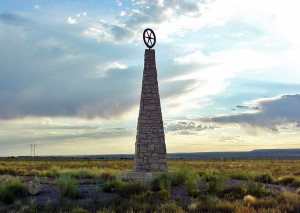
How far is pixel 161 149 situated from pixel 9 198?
25.2ft

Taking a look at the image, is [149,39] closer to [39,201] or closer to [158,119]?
[158,119]

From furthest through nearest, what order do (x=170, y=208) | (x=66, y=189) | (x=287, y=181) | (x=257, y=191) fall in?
1. (x=287, y=181)
2. (x=257, y=191)
3. (x=66, y=189)
4. (x=170, y=208)

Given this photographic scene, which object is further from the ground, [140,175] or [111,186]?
[140,175]

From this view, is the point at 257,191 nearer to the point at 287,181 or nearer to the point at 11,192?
the point at 287,181

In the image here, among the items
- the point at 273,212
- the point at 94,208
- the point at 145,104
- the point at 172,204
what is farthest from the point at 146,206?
the point at 145,104

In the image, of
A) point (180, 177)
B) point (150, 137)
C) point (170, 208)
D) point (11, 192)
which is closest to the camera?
point (170, 208)

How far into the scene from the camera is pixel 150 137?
1834 cm

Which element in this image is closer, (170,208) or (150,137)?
(170,208)

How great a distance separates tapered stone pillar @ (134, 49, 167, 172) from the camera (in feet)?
60.1

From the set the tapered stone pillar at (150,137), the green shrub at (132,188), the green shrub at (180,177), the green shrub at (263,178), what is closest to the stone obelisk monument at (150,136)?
the tapered stone pillar at (150,137)

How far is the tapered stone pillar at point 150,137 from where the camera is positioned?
60.1 feet

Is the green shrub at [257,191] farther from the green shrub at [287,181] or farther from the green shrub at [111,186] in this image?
the green shrub at [287,181]

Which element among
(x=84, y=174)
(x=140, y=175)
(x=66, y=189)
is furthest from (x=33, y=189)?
(x=84, y=174)

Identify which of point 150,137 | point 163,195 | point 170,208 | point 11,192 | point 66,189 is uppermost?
point 150,137
